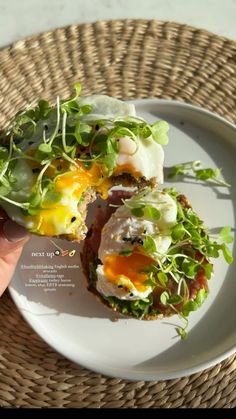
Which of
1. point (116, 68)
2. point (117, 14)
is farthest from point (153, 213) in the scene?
point (117, 14)

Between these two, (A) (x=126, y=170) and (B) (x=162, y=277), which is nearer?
(A) (x=126, y=170)

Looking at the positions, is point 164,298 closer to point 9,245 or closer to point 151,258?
point 151,258

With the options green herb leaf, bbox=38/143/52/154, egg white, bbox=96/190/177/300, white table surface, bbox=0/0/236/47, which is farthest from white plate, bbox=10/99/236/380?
green herb leaf, bbox=38/143/52/154

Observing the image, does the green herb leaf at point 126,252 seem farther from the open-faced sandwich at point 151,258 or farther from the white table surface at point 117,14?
the white table surface at point 117,14

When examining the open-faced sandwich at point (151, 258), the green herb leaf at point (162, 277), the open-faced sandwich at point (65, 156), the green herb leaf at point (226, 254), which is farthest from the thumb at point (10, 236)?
the green herb leaf at point (226, 254)

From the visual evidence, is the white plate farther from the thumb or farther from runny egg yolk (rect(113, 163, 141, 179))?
runny egg yolk (rect(113, 163, 141, 179))

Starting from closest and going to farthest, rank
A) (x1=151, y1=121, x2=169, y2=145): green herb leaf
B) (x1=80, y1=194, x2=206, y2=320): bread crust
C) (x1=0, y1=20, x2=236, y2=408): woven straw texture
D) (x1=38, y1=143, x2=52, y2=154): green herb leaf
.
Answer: (x1=38, y1=143, x2=52, y2=154): green herb leaf → (x1=151, y1=121, x2=169, y2=145): green herb leaf → (x1=80, y1=194, x2=206, y2=320): bread crust → (x1=0, y1=20, x2=236, y2=408): woven straw texture

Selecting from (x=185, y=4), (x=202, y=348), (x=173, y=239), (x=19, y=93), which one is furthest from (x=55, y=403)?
(x=185, y=4)
